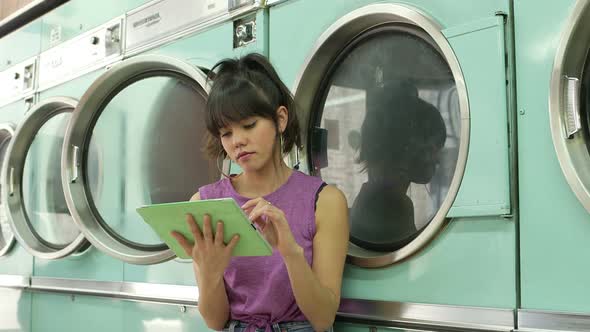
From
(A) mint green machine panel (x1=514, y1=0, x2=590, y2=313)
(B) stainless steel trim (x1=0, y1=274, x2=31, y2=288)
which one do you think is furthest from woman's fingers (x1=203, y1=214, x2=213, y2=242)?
(B) stainless steel trim (x1=0, y1=274, x2=31, y2=288)

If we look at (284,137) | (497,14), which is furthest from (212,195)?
(497,14)

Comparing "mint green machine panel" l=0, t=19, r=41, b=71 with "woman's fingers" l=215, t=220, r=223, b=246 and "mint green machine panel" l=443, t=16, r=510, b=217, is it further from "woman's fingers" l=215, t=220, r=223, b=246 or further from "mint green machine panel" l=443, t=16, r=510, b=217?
"mint green machine panel" l=443, t=16, r=510, b=217

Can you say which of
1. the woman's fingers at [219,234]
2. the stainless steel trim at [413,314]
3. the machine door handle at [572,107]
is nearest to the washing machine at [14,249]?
the stainless steel trim at [413,314]

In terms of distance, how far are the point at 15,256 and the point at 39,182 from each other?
1.29 feet

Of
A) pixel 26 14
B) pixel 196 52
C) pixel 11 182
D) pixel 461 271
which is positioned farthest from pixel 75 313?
pixel 461 271

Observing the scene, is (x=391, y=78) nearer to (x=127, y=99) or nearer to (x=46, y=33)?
(x=127, y=99)

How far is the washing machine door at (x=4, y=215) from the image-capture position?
3.26 meters

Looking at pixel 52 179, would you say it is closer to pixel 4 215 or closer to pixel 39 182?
pixel 39 182

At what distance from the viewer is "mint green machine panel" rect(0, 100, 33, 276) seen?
3.11m

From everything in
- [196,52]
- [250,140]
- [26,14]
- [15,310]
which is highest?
[26,14]

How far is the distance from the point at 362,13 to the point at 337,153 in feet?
1.30

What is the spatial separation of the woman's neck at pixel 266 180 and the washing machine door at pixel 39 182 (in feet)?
4.70

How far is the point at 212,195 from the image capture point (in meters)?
1.68

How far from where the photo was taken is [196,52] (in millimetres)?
2221
